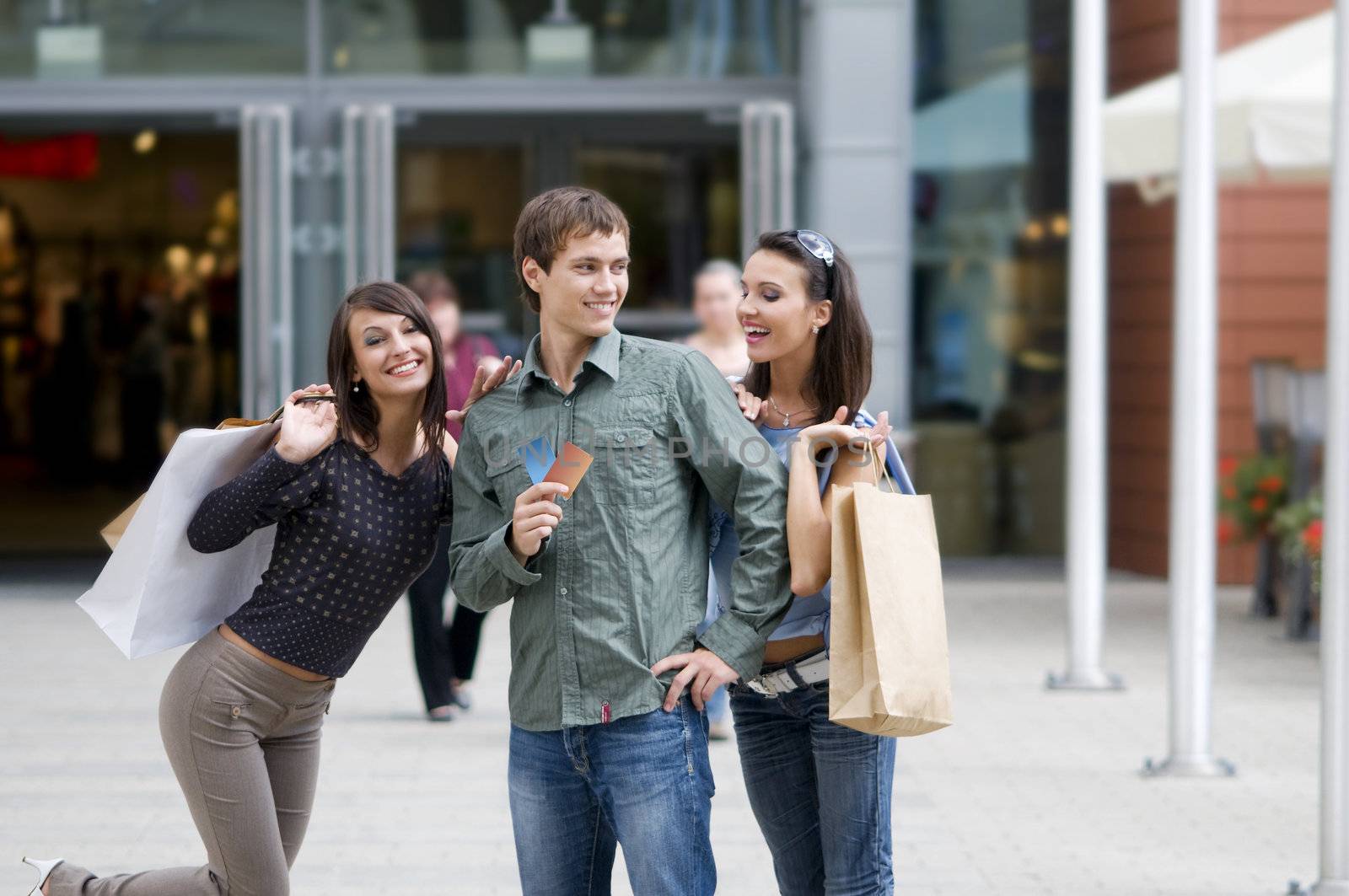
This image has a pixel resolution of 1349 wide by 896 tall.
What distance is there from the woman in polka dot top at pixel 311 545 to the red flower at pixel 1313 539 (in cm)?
689

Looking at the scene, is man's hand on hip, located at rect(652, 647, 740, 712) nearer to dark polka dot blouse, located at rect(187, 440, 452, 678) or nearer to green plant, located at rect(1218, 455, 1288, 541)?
dark polka dot blouse, located at rect(187, 440, 452, 678)

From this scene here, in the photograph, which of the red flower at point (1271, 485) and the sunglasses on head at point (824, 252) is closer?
the sunglasses on head at point (824, 252)

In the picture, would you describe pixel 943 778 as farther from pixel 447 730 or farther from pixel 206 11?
pixel 206 11

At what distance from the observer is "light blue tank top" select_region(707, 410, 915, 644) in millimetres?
3533

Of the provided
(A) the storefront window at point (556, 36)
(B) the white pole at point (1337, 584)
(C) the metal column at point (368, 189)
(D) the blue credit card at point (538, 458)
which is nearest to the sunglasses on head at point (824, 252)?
(D) the blue credit card at point (538, 458)

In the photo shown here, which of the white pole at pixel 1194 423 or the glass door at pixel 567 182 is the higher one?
the glass door at pixel 567 182

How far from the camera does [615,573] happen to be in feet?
10.8

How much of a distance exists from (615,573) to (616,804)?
0.40 metres

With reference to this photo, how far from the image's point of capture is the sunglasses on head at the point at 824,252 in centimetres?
356

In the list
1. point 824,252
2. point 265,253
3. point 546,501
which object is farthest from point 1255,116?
point 546,501

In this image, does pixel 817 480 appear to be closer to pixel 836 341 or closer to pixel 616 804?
pixel 836 341

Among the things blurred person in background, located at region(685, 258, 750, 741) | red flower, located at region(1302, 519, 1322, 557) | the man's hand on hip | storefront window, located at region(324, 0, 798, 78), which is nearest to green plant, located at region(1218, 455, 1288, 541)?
red flower, located at region(1302, 519, 1322, 557)

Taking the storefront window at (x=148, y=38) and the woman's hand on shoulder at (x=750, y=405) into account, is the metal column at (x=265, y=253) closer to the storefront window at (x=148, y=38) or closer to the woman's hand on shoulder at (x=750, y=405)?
the storefront window at (x=148, y=38)

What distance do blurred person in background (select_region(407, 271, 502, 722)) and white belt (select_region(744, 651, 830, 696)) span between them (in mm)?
4000
